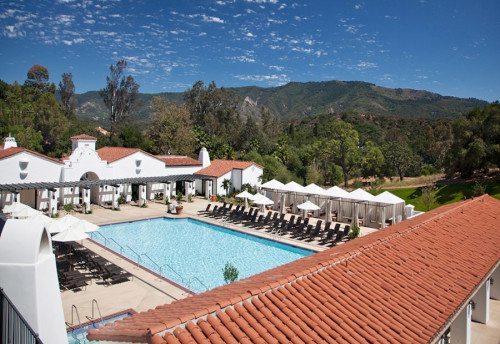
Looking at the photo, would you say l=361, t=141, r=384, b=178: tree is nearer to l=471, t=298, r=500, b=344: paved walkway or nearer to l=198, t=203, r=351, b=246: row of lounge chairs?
l=198, t=203, r=351, b=246: row of lounge chairs

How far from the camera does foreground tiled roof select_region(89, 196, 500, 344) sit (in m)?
4.88

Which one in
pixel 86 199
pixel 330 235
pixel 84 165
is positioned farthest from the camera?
pixel 84 165

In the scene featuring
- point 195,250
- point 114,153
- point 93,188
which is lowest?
point 195,250

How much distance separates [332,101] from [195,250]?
120m

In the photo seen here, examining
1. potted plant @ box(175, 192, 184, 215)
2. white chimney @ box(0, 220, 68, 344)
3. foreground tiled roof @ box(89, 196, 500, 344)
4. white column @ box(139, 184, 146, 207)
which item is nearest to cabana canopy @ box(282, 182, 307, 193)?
potted plant @ box(175, 192, 184, 215)

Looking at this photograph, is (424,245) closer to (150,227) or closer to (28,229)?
(28,229)

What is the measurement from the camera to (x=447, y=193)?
1401 inches

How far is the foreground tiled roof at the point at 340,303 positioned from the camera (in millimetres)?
4883

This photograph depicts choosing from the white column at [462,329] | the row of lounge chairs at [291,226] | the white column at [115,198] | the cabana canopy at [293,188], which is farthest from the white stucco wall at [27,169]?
the white column at [462,329]

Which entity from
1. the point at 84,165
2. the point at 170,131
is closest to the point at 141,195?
the point at 84,165

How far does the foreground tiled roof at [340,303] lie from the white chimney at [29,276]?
1192 mm

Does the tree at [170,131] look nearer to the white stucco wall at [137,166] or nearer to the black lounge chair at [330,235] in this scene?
the white stucco wall at [137,166]

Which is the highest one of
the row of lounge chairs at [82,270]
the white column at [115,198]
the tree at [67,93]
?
the tree at [67,93]

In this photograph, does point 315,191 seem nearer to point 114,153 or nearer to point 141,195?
point 141,195
